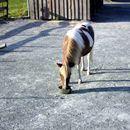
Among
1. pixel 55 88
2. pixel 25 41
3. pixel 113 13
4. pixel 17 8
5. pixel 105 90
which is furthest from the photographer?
pixel 17 8

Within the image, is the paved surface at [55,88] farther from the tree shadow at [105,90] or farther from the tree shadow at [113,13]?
the tree shadow at [113,13]

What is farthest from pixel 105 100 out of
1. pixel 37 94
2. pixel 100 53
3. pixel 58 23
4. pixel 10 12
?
pixel 10 12

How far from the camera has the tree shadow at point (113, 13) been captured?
1686 centimetres

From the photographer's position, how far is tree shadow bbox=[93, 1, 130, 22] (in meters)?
16.9

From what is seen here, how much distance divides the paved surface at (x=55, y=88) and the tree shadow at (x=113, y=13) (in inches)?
115

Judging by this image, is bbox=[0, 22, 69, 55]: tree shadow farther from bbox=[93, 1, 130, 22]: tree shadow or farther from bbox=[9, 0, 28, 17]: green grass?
bbox=[9, 0, 28, 17]: green grass

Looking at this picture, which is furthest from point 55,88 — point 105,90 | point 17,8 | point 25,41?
point 17,8

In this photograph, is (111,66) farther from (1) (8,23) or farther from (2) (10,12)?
(2) (10,12)

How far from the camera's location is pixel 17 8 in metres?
19.7

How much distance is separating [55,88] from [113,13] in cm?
1096

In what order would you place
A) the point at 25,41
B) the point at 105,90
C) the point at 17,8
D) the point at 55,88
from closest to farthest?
the point at 105,90 → the point at 55,88 → the point at 25,41 → the point at 17,8

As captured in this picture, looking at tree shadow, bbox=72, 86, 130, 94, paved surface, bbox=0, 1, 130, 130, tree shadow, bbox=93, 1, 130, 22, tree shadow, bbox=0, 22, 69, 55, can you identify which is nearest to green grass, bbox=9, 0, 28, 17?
tree shadow, bbox=0, 22, 69, 55

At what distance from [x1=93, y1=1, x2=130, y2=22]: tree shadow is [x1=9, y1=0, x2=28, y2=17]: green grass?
3506mm

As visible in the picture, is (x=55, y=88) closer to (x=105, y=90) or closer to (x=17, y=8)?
(x=105, y=90)
